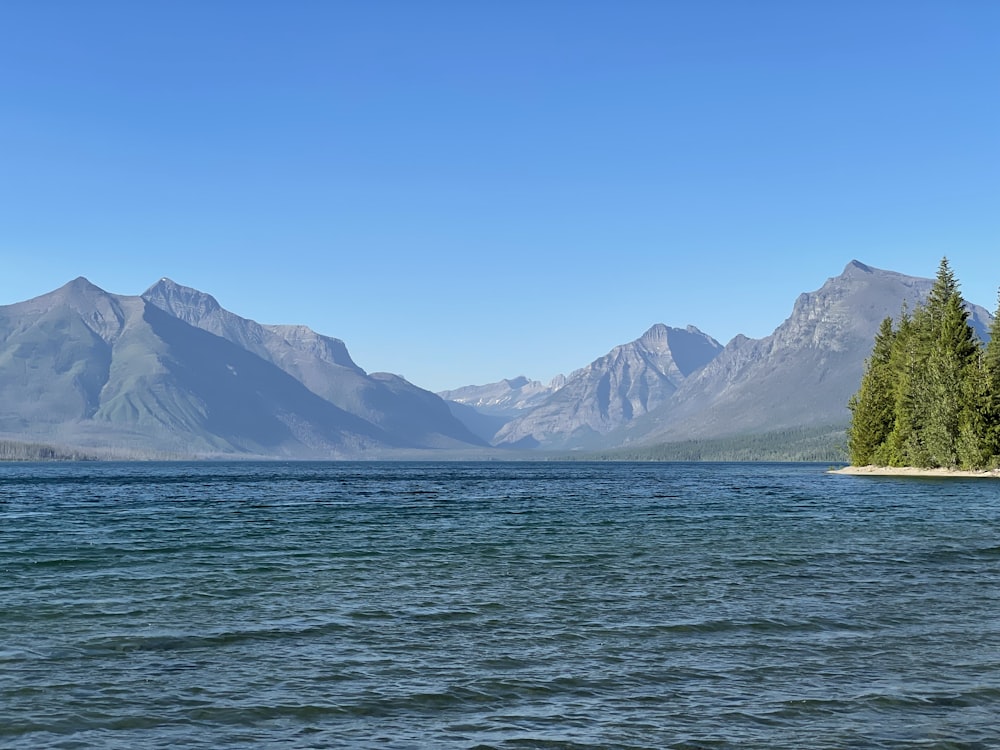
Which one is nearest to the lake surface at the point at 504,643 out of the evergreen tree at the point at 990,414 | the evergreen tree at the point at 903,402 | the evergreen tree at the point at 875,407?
the evergreen tree at the point at 990,414

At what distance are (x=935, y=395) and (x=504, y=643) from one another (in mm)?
138583

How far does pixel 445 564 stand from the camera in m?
46.8

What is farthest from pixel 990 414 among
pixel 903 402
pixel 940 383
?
pixel 903 402

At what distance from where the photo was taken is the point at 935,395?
149500mm

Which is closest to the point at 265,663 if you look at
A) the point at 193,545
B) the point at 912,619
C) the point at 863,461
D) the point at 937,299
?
the point at 912,619

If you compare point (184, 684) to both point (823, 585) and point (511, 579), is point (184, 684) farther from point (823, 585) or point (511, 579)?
point (823, 585)

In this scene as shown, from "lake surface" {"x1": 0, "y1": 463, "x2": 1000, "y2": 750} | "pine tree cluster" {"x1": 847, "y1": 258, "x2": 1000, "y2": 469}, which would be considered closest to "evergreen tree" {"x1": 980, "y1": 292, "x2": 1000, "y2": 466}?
"pine tree cluster" {"x1": 847, "y1": 258, "x2": 1000, "y2": 469}

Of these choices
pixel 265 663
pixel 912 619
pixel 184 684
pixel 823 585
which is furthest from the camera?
pixel 823 585

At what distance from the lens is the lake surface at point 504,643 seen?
19.8 m

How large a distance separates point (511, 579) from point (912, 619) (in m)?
15.9

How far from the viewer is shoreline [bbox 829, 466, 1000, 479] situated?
14512 cm

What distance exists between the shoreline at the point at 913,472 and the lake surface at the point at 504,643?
96016 millimetres

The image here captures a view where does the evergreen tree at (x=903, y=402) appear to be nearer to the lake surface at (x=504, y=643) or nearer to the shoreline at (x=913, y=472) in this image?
the shoreline at (x=913, y=472)

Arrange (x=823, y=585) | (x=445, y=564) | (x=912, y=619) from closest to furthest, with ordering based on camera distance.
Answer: (x=912, y=619), (x=823, y=585), (x=445, y=564)
